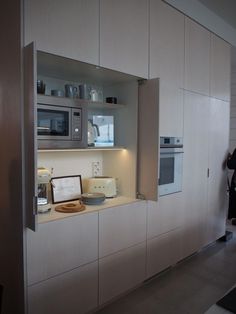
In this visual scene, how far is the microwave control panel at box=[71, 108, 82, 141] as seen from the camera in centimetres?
208

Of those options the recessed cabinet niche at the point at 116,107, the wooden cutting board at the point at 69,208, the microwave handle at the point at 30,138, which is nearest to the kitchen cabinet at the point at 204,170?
the recessed cabinet niche at the point at 116,107

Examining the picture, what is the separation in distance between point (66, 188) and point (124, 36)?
136 centimetres

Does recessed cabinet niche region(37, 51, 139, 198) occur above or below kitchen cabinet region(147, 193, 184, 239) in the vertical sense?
above

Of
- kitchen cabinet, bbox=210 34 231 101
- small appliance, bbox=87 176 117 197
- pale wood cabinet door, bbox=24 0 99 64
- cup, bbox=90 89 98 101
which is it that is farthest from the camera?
kitchen cabinet, bbox=210 34 231 101

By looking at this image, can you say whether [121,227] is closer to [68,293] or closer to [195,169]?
[68,293]

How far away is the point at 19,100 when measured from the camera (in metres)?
1.66

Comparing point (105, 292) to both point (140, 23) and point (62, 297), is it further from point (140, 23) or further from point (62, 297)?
point (140, 23)

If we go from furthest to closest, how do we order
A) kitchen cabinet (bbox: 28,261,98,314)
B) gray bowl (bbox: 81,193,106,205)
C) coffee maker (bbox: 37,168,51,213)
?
gray bowl (bbox: 81,193,106,205)
coffee maker (bbox: 37,168,51,213)
kitchen cabinet (bbox: 28,261,98,314)

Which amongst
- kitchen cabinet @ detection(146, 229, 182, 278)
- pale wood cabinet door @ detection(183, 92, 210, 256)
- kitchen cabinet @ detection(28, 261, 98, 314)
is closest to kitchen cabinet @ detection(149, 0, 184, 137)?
pale wood cabinet door @ detection(183, 92, 210, 256)

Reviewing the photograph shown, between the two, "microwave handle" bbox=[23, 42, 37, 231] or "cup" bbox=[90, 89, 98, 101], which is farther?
"cup" bbox=[90, 89, 98, 101]

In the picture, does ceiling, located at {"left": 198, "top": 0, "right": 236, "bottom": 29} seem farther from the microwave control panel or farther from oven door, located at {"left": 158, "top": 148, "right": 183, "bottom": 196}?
the microwave control panel

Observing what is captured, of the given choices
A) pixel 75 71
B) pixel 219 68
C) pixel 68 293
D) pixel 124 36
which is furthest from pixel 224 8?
pixel 68 293

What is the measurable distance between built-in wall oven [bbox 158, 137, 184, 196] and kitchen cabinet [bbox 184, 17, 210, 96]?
64 cm

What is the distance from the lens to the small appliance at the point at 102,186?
243 centimetres
